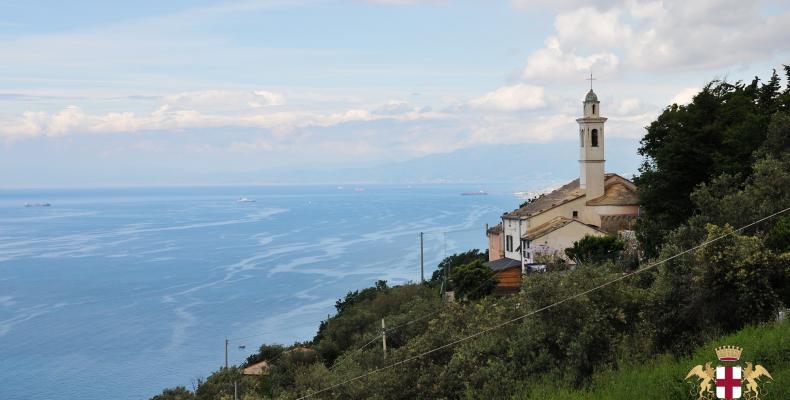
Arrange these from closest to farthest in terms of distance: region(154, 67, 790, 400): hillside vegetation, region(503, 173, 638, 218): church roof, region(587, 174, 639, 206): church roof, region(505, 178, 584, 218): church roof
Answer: region(154, 67, 790, 400): hillside vegetation, region(587, 174, 639, 206): church roof, region(503, 173, 638, 218): church roof, region(505, 178, 584, 218): church roof

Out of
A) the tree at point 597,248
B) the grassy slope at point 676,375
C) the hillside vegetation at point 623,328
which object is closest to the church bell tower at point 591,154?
the tree at point 597,248

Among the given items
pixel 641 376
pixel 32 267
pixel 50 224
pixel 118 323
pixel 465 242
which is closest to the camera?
pixel 641 376

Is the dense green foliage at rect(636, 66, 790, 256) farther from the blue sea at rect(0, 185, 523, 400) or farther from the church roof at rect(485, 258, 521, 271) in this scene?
the blue sea at rect(0, 185, 523, 400)

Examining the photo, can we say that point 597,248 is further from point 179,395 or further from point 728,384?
point 728,384

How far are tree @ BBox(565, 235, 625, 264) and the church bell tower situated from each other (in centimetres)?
596

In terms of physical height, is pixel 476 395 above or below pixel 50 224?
below

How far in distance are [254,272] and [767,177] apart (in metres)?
70.2

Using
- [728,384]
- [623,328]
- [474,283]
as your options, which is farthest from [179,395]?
[728,384]

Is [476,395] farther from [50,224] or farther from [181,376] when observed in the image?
[50,224]

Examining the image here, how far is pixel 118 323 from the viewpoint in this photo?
5988cm

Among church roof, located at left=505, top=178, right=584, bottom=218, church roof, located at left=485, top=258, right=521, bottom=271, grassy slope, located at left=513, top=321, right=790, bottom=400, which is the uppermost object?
church roof, located at left=505, top=178, right=584, bottom=218

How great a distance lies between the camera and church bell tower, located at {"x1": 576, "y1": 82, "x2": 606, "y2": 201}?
37.2m

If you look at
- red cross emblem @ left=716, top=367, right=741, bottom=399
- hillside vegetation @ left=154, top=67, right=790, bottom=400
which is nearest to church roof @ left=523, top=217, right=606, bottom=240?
hillside vegetation @ left=154, top=67, right=790, bottom=400

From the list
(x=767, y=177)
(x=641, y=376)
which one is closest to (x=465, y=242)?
(x=767, y=177)
